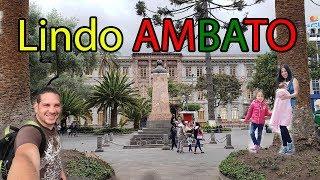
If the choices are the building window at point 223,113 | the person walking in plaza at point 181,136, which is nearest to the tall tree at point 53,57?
the person walking in plaza at point 181,136

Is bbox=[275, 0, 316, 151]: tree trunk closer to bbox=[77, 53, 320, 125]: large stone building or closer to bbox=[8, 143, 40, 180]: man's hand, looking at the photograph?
bbox=[8, 143, 40, 180]: man's hand

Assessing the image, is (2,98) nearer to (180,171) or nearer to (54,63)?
(180,171)

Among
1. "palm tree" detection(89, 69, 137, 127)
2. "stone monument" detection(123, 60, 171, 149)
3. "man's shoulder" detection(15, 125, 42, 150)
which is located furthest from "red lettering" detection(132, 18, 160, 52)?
"palm tree" detection(89, 69, 137, 127)

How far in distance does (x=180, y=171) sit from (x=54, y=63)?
27.6 m

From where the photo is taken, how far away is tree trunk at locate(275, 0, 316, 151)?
→ 855 cm

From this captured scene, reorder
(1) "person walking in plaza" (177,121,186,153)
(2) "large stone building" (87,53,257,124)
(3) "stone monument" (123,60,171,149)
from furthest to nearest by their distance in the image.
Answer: (2) "large stone building" (87,53,257,124) < (3) "stone monument" (123,60,171,149) < (1) "person walking in plaza" (177,121,186,153)

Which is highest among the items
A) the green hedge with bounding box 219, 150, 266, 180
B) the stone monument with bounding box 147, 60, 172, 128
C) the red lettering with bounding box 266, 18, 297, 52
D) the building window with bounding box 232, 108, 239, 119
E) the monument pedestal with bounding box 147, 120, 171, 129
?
the red lettering with bounding box 266, 18, 297, 52

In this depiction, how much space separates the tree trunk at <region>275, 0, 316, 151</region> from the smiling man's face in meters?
6.67

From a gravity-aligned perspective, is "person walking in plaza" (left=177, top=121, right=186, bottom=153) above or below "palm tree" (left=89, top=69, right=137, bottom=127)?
below

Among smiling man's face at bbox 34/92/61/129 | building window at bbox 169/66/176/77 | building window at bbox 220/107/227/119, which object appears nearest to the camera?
smiling man's face at bbox 34/92/61/129

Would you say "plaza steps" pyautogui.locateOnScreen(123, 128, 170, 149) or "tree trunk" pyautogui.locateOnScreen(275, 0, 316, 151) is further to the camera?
"plaza steps" pyautogui.locateOnScreen(123, 128, 170, 149)

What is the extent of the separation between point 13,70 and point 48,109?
6517mm

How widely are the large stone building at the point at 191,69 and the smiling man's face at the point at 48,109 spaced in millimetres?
72340

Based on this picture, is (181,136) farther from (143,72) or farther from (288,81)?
(143,72)
